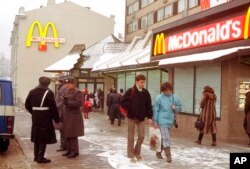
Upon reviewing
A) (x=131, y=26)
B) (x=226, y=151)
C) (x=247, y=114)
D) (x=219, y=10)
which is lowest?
(x=226, y=151)

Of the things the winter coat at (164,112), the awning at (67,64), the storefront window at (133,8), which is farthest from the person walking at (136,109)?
the storefront window at (133,8)

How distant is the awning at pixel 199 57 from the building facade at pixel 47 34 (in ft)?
120

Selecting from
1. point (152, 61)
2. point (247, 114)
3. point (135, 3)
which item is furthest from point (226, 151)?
point (135, 3)

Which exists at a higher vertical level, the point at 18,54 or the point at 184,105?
the point at 18,54

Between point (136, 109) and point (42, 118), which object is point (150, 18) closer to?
point (136, 109)

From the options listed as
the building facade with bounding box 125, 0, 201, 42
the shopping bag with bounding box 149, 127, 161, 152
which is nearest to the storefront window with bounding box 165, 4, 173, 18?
the building facade with bounding box 125, 0, 201, 42

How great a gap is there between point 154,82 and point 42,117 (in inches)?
448

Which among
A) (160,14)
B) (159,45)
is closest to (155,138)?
(159,45)

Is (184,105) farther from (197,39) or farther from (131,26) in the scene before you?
(131,26)

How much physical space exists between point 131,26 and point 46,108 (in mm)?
48157

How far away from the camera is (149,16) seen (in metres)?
50.2

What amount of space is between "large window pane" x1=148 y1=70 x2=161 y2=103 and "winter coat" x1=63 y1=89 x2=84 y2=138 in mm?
10010

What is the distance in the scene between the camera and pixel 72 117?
9.64 metres

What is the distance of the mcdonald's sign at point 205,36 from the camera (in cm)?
1279
